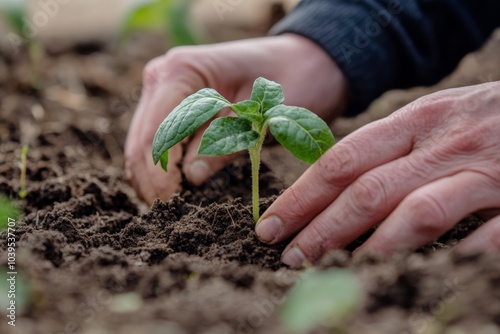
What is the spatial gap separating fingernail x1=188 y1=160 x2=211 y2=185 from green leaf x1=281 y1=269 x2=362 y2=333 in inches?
38.9

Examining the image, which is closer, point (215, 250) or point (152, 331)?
point (152, 331)

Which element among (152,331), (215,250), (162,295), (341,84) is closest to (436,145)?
(215,250)

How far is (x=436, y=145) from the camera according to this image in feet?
4.84

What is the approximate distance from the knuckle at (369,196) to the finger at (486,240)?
19cm

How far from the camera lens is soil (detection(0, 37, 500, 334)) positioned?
1.05 metres

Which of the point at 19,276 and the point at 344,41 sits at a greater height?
the point at 19,276

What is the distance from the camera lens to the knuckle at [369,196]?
142 cm

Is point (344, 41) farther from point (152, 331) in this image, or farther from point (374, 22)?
point (152, 331)

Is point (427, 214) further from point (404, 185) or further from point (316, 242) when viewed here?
point (316, 242)

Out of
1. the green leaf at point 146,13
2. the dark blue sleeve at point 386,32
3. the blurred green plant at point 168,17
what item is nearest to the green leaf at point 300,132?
the dark blue sleeve at point 386,32

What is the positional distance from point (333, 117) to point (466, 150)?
1.13 metres

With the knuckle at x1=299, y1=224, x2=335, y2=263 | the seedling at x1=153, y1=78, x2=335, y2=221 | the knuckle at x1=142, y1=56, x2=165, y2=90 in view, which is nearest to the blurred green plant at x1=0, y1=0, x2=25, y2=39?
the knuckle at x1=142, y1=56, x2=165, y2=90

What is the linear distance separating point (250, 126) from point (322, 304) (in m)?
0.62

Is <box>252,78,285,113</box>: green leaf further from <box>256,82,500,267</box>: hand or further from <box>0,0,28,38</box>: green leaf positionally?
<box>0,0,28,38</box>: green leaf
